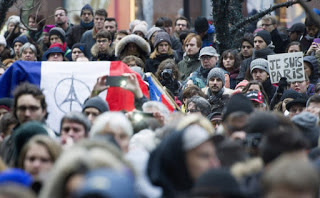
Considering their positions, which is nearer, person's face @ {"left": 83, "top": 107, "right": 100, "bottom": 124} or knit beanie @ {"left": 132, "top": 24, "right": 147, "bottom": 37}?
person's face @ {"left": 83, "top": 107, "right": 100, "bottom": 124}

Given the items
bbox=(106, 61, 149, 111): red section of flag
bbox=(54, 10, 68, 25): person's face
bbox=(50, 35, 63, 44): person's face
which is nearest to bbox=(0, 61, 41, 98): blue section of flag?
bbox=(106, 61, 149, 111): red section of flag

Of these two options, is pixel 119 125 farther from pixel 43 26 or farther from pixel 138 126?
pixel 43 26

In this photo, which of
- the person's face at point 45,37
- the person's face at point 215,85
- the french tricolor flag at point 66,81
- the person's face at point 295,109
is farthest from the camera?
the person's face at point 45,37

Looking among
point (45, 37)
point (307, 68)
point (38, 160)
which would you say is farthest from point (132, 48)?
point (38, 160)

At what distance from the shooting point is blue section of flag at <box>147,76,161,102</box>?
44.0 ft

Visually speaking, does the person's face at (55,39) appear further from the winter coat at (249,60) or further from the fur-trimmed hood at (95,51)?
the winter coat at (249,60)

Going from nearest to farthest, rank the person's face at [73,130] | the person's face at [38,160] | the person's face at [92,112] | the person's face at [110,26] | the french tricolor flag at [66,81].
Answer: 1. the person's face at [38,160]
2. the person's face at [73,130]
3. the person's face at [92,112]
4. the french tricolor flag at [66,81]
5. the person's face at [110,26]

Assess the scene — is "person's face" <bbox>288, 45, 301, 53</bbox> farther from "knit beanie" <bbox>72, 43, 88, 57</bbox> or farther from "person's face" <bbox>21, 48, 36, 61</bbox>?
"person's face" <bbox>21, 48, 36, 61</bbox>

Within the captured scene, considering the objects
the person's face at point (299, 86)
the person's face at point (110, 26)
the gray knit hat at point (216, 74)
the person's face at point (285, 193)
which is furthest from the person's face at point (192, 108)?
the person's face at point (285, 193)

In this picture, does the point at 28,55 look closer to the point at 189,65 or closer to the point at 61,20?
the point at 189,65

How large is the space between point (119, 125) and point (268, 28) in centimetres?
923

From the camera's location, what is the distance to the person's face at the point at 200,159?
6992 mm

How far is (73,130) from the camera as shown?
9109 mm

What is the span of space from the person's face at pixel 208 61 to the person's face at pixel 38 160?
7.54m
